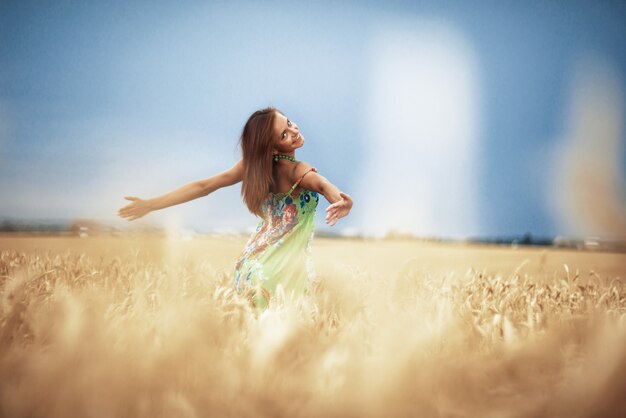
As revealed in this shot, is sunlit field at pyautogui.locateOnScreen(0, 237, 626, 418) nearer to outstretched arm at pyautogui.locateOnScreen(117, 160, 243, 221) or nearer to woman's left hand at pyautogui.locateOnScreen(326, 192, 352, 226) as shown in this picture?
woman's left hand at pyautogui.locateOnScreen(326, 192, 352, 226)

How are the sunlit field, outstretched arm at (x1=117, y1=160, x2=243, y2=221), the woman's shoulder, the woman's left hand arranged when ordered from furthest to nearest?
outstretched arm at (x1=117, y1=160, x2=243, y2=221) → the woman's shoulder → the woman's left hand → the sunlit field

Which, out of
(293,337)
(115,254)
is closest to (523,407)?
(293,337)

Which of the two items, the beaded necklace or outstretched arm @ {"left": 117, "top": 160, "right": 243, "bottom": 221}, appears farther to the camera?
outstretched arm @ {"left": 117, "top": 160, "right": 243, "bottom": 221}

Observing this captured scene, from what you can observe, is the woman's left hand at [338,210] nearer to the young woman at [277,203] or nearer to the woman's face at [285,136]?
the young woman at [277,203]

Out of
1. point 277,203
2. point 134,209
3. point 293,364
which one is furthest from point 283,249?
point 293,364

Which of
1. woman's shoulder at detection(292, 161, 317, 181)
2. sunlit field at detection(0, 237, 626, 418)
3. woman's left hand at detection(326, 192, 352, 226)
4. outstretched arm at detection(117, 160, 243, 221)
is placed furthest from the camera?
outstretched arm at detection(117, 160, 243, 221)

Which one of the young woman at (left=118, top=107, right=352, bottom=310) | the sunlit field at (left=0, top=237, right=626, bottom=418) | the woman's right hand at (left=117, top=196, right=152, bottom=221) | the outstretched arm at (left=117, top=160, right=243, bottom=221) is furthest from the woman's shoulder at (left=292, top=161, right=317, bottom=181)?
the sunlit field at (left=0, top=237, right=626, bottom=418)

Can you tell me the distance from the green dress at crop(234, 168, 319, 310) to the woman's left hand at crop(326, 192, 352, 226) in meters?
0.29

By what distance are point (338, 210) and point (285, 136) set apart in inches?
19.3

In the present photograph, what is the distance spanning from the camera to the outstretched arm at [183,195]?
2.32 m

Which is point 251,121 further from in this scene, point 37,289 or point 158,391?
point 158,391

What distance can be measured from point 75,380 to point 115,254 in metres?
1.92

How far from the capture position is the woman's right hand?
7.62ft

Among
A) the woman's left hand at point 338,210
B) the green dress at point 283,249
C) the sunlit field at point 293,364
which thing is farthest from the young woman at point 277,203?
the sunlit field at point 293,364
